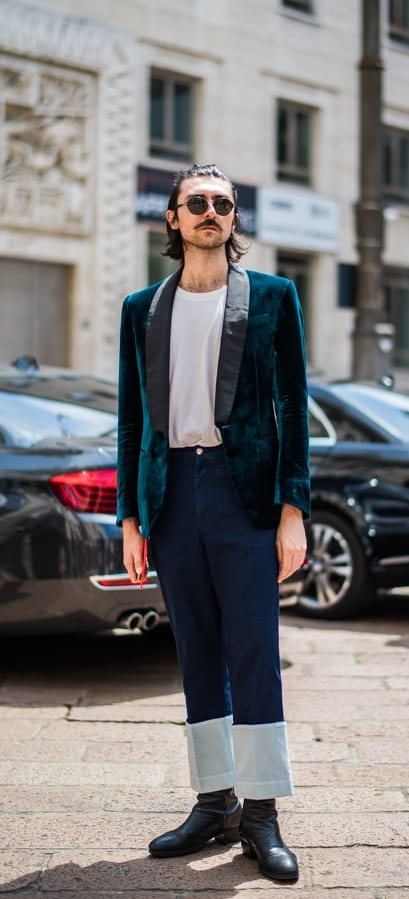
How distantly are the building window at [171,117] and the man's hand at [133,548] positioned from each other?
17.9 metres

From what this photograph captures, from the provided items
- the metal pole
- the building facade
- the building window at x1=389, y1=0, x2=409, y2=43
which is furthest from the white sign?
the metal pole

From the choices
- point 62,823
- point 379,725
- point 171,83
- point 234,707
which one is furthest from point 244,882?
point 171,83

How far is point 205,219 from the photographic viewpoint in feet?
11.6

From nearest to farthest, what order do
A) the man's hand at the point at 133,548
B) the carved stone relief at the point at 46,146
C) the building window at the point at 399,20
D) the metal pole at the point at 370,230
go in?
the man's hand at the point at 133,548 < the metal pole at the point at 370,230 < the carved stone relief at the point at 46,146 < the building window at the point at 399,20

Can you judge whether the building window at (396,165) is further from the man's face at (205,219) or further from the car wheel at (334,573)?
the man's face at (205,219)

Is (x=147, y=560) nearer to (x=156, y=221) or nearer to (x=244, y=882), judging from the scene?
(x=244, y=882)

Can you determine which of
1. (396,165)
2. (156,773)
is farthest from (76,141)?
(156,773)

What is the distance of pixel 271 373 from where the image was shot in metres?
3.53

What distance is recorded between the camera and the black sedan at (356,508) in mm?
7797

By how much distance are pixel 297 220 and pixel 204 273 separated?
1952 centimetres

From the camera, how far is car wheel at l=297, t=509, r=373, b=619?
7.88m

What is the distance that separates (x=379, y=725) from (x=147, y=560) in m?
1.82

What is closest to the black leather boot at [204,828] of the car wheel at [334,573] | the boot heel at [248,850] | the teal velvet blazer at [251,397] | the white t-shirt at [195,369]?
the boot heel at [248,850]

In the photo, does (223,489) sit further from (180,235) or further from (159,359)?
(180,235)
